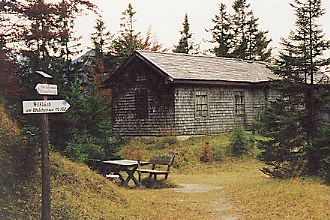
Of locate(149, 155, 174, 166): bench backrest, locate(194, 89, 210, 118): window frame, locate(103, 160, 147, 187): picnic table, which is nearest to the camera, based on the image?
locate(103, 160, 147, 187): picnic table

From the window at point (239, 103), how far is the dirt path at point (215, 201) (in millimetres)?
12381

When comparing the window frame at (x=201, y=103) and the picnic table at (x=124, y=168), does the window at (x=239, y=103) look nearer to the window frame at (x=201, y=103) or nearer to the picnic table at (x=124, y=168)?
the window frame at (x=201, y=103)

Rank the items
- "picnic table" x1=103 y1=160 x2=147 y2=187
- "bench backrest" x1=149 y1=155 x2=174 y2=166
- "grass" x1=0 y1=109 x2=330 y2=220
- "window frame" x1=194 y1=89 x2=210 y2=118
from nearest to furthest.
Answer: "grass" x1=0 y1=109 x2=330 y2=220 → "picnic table" x1=103 y1=160 x2=147 y2=187 → "bench backrest" x1=149 y1=155 x2=174 y2=166 → "window frame" x1=194 y1=89 x2=210 y2=118

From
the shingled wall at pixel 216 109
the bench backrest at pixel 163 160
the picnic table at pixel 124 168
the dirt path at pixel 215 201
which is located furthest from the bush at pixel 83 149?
the shingled wall at pixel 216 109

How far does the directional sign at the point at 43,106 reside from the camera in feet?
25.2

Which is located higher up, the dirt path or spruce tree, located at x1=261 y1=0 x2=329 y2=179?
spruce tree, located at x1=261 y1=0 x2=329 y2=179

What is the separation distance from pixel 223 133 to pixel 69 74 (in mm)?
10379

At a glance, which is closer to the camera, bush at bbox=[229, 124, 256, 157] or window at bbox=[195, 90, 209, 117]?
bush at bbox=[229, 124, 256, 157]

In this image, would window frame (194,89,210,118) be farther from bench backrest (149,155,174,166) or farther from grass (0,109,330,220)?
grass (0,109,330,220)

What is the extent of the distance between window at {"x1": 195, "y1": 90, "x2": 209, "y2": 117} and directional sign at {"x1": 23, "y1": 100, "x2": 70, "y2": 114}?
17.2m

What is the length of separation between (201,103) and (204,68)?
2250mm

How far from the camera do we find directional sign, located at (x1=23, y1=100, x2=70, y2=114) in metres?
7.68

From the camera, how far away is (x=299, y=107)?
14.8 meters

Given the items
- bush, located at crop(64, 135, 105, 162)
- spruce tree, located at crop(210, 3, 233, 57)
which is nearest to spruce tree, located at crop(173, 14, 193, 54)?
spruce tree, located at crop(210, 3, 233, 57)
